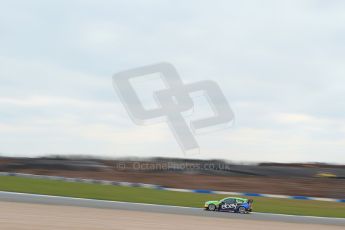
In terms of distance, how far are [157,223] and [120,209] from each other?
3.56 m

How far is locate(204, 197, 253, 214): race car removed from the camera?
15.6 m

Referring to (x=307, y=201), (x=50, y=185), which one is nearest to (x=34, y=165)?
(x=50, y=185)

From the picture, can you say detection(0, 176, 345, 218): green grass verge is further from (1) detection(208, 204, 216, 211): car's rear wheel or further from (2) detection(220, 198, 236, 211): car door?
(2) detection(220, 198, 236, 211): car door

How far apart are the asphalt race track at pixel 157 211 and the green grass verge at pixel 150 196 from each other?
0.81 meters

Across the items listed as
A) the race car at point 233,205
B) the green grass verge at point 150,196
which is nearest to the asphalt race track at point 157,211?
the race car at point 233,205

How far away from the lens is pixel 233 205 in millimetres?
15812

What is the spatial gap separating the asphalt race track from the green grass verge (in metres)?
0.81

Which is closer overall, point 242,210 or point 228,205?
point 242,210

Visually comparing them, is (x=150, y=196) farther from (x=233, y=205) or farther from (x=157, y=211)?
(x=233, y=205)

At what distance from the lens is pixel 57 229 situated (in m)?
10.2

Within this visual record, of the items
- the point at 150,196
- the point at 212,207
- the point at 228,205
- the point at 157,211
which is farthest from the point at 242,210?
the point at 150,196

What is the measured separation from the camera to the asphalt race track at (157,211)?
14.5 m

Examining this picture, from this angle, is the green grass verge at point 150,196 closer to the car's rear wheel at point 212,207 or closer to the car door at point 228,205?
the car's rear wheel at point 212,207

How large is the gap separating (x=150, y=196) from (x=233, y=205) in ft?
11.8
